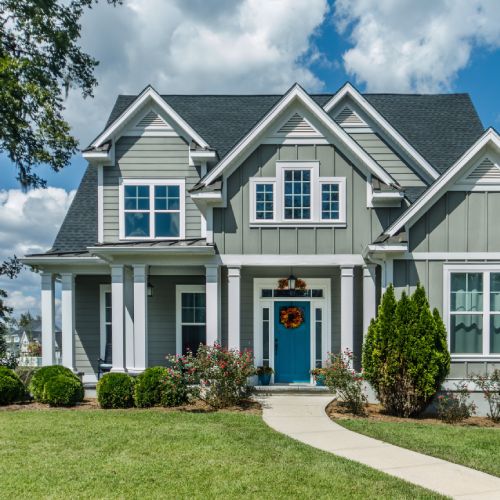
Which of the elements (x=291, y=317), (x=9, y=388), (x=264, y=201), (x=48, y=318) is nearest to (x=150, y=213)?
(x=264, y=201)

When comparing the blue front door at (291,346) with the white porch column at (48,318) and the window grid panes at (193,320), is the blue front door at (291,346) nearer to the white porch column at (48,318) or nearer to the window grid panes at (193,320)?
the window grid panes at (193,320)

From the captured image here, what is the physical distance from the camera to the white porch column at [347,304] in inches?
498

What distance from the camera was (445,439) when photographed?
846 centimetres

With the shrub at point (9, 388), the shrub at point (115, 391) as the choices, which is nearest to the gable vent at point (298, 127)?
the shrub at point (115, 391)

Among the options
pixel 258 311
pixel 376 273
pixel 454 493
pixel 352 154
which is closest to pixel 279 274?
pixel 258 311

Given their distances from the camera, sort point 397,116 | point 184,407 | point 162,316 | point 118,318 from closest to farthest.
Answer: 1. point 184,407
2. point 118,318
3. point 162,316
4. point 397,116

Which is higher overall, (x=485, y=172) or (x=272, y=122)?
(x=272, y=122)

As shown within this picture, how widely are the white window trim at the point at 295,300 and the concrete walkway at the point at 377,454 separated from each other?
101 inches

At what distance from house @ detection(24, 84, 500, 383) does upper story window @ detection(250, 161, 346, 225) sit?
1.4 inches

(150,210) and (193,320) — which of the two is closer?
(150,210)

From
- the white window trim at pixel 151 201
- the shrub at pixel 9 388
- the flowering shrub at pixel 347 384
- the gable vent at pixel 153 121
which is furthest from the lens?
the gable vent at pixel 153 121

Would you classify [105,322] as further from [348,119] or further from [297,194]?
[348,119]

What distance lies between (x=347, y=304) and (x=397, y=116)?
27.1ft

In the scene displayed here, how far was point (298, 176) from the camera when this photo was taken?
1309cm
